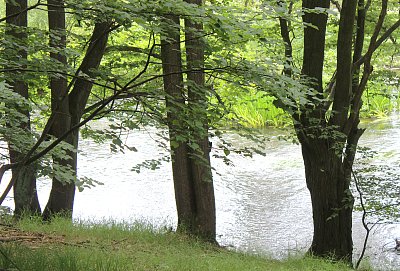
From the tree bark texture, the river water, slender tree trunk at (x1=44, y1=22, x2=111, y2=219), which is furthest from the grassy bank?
the river water

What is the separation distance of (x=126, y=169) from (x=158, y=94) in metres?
10.9

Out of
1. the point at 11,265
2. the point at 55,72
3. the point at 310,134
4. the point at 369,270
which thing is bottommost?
the point at 369,270

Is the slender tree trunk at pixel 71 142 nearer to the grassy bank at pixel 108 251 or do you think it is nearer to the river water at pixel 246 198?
the grassy bank at pixel 108 251

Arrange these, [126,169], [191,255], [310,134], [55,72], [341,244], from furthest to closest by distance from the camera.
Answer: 1. [126,169]
2. [341,244]
3. [310,134]
4. [191,255]
5. [55,72]

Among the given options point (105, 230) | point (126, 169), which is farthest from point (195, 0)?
point (126, 169)

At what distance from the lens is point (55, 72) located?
10.7 ft

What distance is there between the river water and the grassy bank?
1.56 metres

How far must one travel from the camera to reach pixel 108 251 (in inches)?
182

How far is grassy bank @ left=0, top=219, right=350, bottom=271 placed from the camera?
351 cm

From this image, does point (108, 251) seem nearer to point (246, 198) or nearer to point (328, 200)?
point (328, 200)

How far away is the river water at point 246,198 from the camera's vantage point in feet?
29.8

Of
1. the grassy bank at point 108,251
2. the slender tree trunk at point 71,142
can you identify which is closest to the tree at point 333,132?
the grassy bank at point 108,251

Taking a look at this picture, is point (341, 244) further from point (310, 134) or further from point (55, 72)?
point (55, 72)

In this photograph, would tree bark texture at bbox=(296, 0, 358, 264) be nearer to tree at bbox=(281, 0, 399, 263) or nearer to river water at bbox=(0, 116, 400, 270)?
tree at bbox=(281, 0, 399, 263)
